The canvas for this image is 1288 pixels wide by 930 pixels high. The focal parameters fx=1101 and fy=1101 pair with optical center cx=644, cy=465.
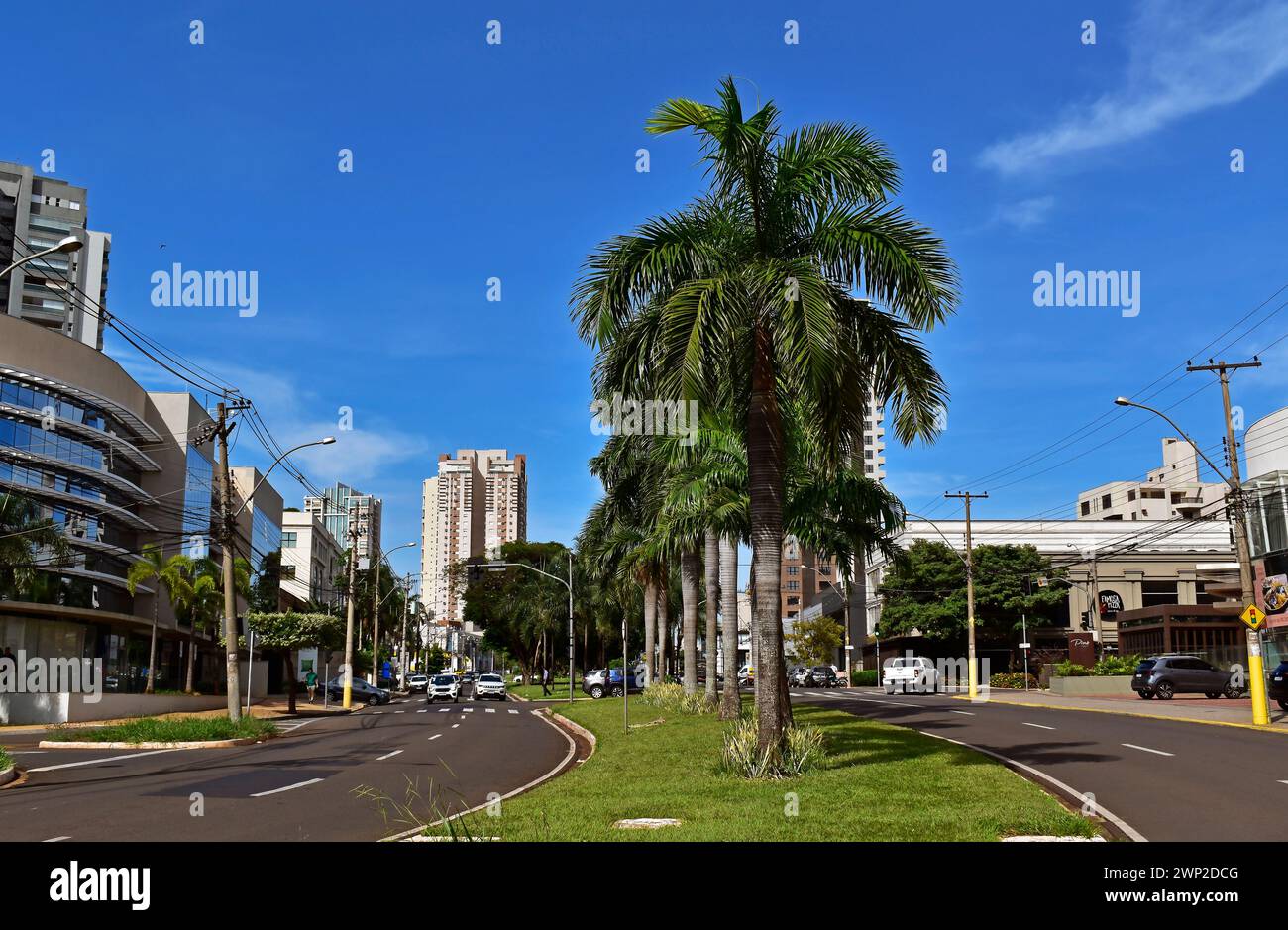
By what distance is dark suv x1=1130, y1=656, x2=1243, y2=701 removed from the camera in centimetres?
4350

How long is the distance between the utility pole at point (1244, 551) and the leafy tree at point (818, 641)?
67.3 meters

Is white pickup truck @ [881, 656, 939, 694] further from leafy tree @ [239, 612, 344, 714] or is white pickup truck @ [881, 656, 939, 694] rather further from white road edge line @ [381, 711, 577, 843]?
leafy tree @ [239, 612, 344, 714]

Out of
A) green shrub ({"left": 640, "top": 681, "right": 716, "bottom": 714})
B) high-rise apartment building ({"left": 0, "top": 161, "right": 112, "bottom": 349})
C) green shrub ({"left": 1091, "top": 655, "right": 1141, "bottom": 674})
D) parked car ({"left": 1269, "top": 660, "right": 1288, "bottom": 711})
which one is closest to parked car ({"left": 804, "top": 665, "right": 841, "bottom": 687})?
green shrub ({"left": 1091, "top": 655, "right": 1141, "bottom": 674})

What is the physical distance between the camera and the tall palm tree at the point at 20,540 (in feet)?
130

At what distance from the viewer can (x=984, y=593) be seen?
72188 mm

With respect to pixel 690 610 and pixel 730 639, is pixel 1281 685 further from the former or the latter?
pixel 690 610

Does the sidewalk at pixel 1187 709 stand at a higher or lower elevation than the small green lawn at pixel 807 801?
lower

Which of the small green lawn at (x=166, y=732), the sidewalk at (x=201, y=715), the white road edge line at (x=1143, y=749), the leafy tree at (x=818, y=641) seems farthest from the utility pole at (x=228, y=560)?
the leafy tree at (x=818, y=641)

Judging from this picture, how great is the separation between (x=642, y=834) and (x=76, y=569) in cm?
5319

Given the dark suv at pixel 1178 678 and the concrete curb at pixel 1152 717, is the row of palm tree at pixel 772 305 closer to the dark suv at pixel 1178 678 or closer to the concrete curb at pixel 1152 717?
the concrete curb at pixel 1152 717

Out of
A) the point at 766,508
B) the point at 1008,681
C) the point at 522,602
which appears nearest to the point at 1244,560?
the point at 766,508

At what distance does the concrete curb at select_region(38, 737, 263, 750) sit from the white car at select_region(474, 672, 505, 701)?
105 ft

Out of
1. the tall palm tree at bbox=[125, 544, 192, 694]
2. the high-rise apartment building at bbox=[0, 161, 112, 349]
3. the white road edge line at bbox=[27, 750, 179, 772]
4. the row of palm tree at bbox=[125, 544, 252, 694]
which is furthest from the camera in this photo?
the high-rise apartment building at bbox=[0, 161, 112, 349]
